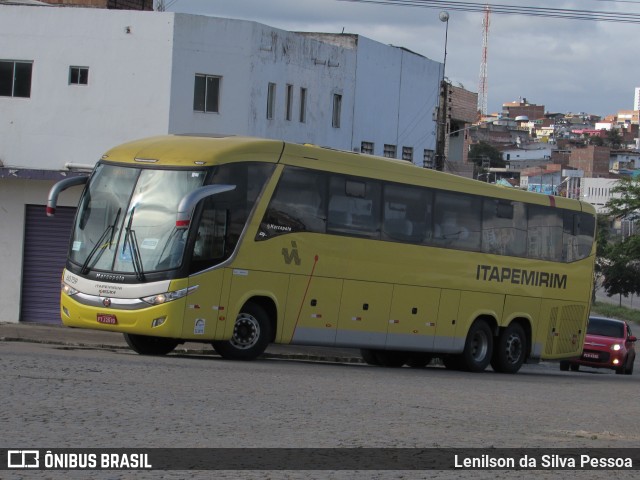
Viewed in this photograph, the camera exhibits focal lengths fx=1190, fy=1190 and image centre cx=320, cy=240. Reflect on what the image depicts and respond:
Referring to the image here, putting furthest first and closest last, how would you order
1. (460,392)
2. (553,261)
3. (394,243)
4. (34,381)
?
1. (553,261)
2. (394,243)
3. (460,392)
4. (34,381)

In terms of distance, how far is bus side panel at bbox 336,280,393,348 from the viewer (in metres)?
20.5

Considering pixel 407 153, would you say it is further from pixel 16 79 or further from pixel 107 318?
pixel 107 318

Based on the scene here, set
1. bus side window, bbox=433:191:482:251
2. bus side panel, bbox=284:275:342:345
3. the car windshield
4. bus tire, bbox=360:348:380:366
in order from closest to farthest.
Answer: bus side panel, bbox=284:275:342:345 → bus side window, bbox=433:191:482:251 → bus tire, bbox=360:348:380:366 → the car windshield

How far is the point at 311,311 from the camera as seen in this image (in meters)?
19.8

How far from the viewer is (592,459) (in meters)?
9.98

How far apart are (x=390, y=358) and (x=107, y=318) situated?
8.15 meters

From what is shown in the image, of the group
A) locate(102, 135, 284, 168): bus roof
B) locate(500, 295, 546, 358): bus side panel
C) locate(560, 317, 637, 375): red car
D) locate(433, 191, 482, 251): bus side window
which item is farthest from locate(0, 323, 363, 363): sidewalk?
locate(560, 317, 637, 375): red car

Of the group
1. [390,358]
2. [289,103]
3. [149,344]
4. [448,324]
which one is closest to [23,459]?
[149,344]

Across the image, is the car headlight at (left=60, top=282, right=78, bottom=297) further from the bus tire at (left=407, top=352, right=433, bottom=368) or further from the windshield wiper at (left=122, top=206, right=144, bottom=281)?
the bus tire at (left=407, top=352, right=433, bottom=368)

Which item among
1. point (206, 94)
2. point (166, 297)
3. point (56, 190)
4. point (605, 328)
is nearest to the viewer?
point (166, 297)

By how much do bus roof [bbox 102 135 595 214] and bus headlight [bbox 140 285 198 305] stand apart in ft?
6.33

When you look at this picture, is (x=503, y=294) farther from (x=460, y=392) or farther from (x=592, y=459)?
(x=592, y=459)

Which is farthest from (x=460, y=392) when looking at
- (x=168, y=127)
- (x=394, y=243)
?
(x=168, y=127)

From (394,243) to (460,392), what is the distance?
5628 mm
